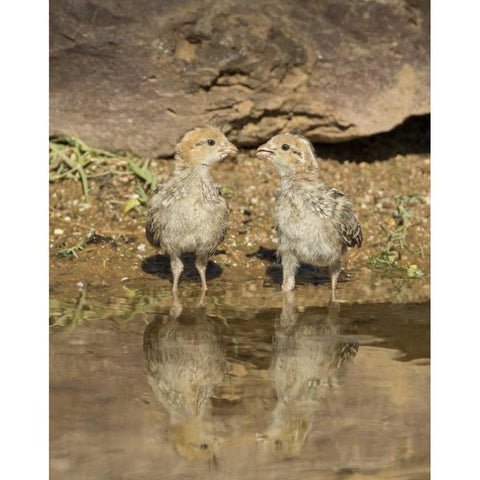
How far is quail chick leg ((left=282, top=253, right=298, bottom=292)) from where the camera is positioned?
905 centimetres

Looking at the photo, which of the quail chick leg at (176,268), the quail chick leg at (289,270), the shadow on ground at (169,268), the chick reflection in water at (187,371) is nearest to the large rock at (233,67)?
the shadow on ground at (169,268)

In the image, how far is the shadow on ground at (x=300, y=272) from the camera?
31.8 feet

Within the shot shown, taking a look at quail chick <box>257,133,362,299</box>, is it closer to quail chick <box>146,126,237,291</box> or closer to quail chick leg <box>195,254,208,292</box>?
quail chick <box>146,126,237,291</box>

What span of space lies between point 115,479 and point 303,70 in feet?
24.5

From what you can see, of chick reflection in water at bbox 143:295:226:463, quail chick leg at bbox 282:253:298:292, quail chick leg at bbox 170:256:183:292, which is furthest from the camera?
quail chick leg at bbox 170:256:183:292

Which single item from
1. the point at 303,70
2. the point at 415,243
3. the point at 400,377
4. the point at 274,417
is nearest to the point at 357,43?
the point at 303,70

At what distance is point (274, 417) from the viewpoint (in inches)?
243

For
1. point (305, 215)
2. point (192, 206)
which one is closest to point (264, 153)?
point (305, 215)

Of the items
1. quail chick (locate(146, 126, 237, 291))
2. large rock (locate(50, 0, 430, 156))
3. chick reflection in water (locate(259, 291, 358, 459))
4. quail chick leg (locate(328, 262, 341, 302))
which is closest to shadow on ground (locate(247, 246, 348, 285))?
quail chick leg (locate(328, 262, 341, 302))

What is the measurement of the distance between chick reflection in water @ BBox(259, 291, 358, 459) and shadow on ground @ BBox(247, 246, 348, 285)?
75 centimetres

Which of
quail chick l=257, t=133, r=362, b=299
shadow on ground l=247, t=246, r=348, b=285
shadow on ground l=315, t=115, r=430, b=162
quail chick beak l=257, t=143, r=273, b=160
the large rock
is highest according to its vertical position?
the large rock

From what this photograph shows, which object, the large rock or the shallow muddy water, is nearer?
the shallow muddy water

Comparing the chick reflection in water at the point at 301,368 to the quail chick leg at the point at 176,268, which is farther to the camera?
the quail chick leg at the point at 176,268

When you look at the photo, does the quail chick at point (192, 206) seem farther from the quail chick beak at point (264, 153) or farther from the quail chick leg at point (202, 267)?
the quail chick beak at point (264, 153)
